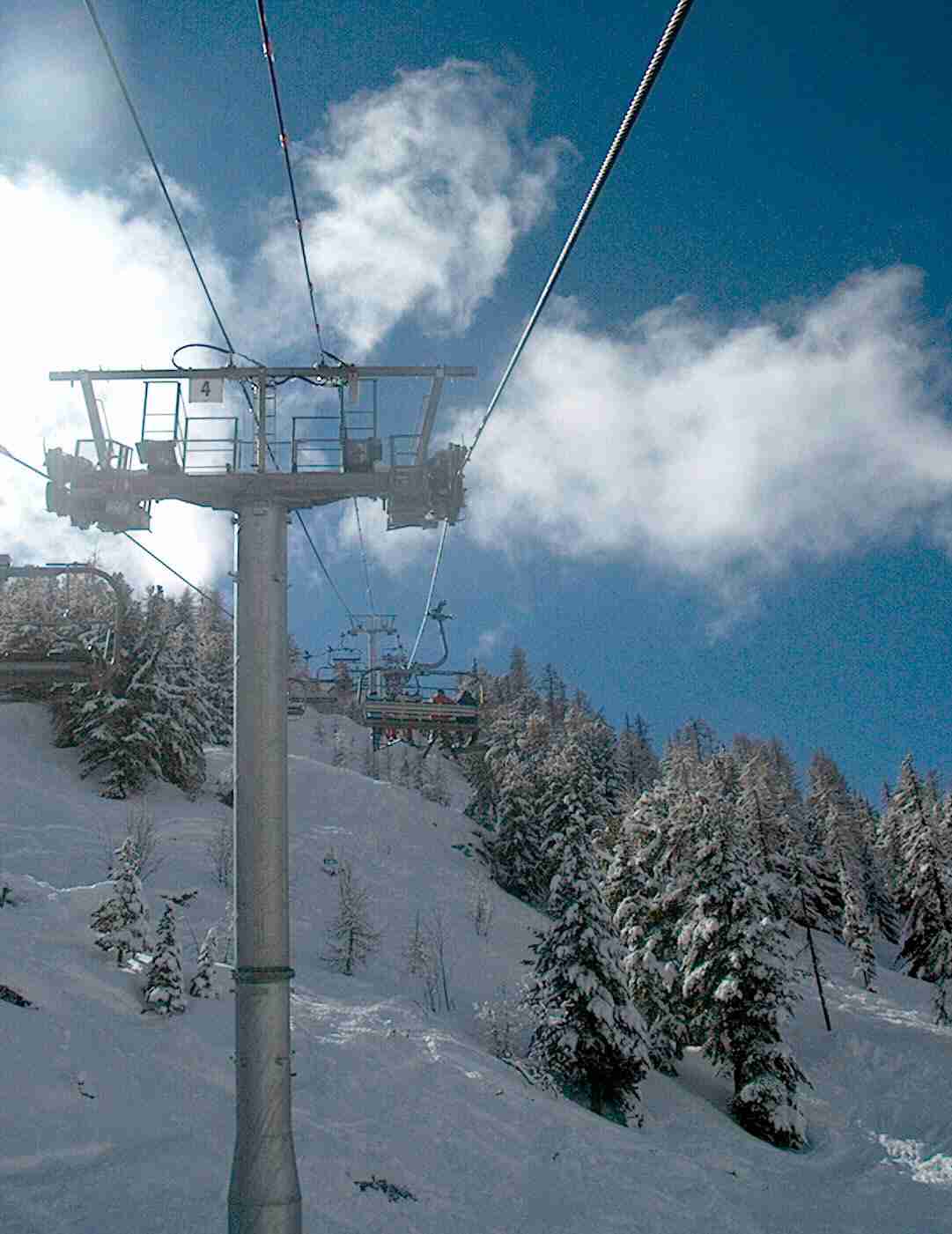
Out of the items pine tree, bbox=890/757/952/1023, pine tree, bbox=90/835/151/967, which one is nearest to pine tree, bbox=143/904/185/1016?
pine tree, bbox=90/835/151/967

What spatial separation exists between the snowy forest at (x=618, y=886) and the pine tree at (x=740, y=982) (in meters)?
0.07

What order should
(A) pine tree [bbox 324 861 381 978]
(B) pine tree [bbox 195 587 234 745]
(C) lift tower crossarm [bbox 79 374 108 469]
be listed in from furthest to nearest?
(B) pine tree [bbox 195 587 234 745] → (A) pine tree [bbox 324 861 381 978] → (C) lift tower crossarm [bbox 79 374 108 469]

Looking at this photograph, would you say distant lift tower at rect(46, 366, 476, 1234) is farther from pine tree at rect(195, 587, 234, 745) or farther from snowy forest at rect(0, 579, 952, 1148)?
pine tree at rect(195, 587, 234, 745)

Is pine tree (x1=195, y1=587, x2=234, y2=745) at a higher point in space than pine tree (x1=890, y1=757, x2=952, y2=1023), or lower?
higher

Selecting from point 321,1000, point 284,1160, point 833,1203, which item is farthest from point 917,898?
point 284,1160

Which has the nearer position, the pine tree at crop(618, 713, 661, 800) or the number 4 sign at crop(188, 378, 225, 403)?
the number 4 sign at crop(188, 378, 225, 403)

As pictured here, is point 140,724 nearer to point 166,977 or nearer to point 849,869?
point 166,977

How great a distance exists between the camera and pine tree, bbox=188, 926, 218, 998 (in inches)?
1080

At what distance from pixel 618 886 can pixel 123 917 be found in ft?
81.9

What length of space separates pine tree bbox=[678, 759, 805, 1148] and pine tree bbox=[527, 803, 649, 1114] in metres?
5.72

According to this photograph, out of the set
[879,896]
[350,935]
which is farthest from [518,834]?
[879,896]

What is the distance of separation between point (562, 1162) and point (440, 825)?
45.8 meters

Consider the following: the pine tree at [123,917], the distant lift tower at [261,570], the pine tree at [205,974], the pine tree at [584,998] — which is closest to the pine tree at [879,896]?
the pine tree at [584,998]

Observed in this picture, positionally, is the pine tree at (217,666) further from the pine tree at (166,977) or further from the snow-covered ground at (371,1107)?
the pine tree at (166,977)
